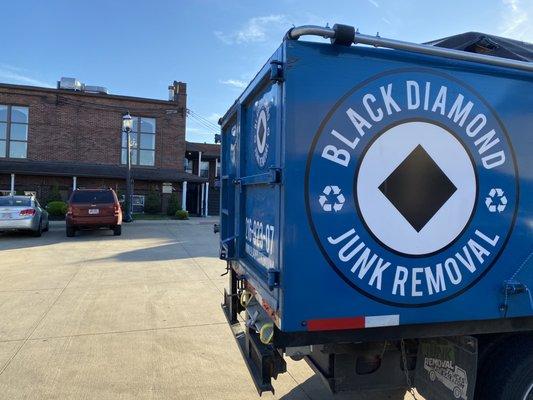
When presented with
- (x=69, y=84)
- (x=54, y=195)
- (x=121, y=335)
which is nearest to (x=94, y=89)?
(x=69, y=84)

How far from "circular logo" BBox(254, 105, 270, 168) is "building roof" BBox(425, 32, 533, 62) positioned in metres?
1.70

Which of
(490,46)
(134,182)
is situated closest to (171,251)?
(490,46)

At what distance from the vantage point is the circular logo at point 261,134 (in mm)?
2693

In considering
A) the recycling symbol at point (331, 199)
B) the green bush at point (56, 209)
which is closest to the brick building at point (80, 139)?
the green bush at point (56, 209)

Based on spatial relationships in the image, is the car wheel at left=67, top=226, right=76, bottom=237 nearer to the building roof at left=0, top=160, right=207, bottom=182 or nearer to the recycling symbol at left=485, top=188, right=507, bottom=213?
the building roof at left=0, top=160, right=207, bottom=182

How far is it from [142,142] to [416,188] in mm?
27289

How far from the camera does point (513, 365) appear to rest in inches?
100

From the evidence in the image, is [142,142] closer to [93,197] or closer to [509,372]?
[93,197]

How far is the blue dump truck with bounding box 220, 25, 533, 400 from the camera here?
2.20 metres

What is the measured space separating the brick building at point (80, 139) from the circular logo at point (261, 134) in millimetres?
23350

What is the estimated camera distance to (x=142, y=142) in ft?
91.4

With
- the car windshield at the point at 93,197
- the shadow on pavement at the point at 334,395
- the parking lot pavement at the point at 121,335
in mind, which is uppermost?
the car windshield at the point at 93,197

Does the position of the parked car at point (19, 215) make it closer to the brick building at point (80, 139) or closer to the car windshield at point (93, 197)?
the car windshield at point (93, 197)

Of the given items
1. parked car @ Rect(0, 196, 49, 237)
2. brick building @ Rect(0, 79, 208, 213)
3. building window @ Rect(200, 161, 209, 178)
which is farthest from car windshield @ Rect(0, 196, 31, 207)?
building window @ Rect(200, 161, 209, 178)
